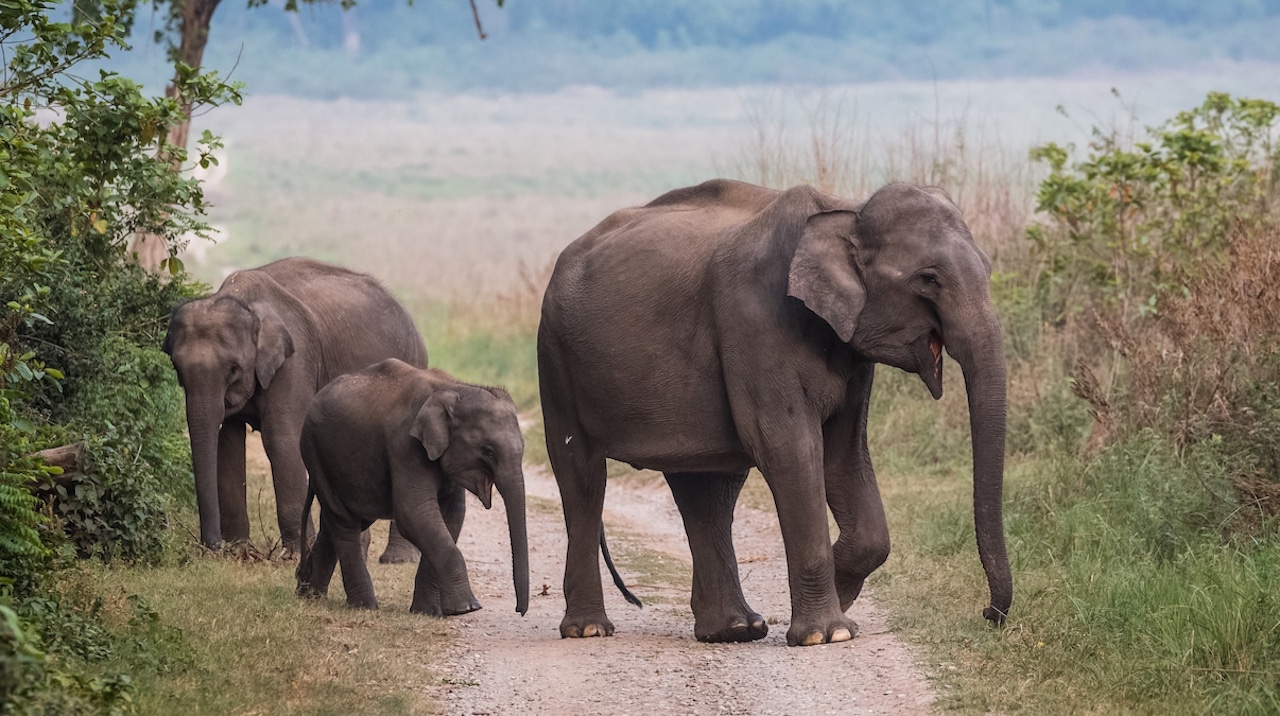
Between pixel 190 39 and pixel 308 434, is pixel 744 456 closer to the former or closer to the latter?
pixel 308 434

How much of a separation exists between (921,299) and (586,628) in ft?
8.26

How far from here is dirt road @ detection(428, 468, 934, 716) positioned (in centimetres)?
714

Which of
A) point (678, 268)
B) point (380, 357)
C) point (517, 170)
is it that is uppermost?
point (678, 268)

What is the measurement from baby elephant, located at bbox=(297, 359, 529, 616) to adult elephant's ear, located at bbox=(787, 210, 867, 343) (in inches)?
77.7

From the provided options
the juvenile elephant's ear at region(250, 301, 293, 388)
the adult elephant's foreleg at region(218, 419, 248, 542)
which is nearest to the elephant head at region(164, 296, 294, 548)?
the juvenile elephant's ear at region(250, 301, 293, 388)

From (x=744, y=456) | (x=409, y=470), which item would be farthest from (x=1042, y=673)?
(x=409, y=470)

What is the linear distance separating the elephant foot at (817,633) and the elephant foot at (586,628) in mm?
1116

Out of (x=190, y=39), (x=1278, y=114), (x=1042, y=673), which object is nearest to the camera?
(x=1042, y=673)

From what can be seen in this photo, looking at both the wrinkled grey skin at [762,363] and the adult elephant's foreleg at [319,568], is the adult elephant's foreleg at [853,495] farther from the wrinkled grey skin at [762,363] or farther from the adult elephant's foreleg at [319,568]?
the adult elephant's foreleg at [319,568]

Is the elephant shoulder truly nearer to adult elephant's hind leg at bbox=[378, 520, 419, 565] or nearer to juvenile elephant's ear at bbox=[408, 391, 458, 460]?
juvenile elephant's ear at bbox=[408, 391, 458, 460]

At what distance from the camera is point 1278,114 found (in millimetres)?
16453

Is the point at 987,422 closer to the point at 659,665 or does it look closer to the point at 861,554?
the point at 861,554

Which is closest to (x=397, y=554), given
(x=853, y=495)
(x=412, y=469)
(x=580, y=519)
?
(x=412, y=469)

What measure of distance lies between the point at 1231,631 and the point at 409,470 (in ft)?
14.2
